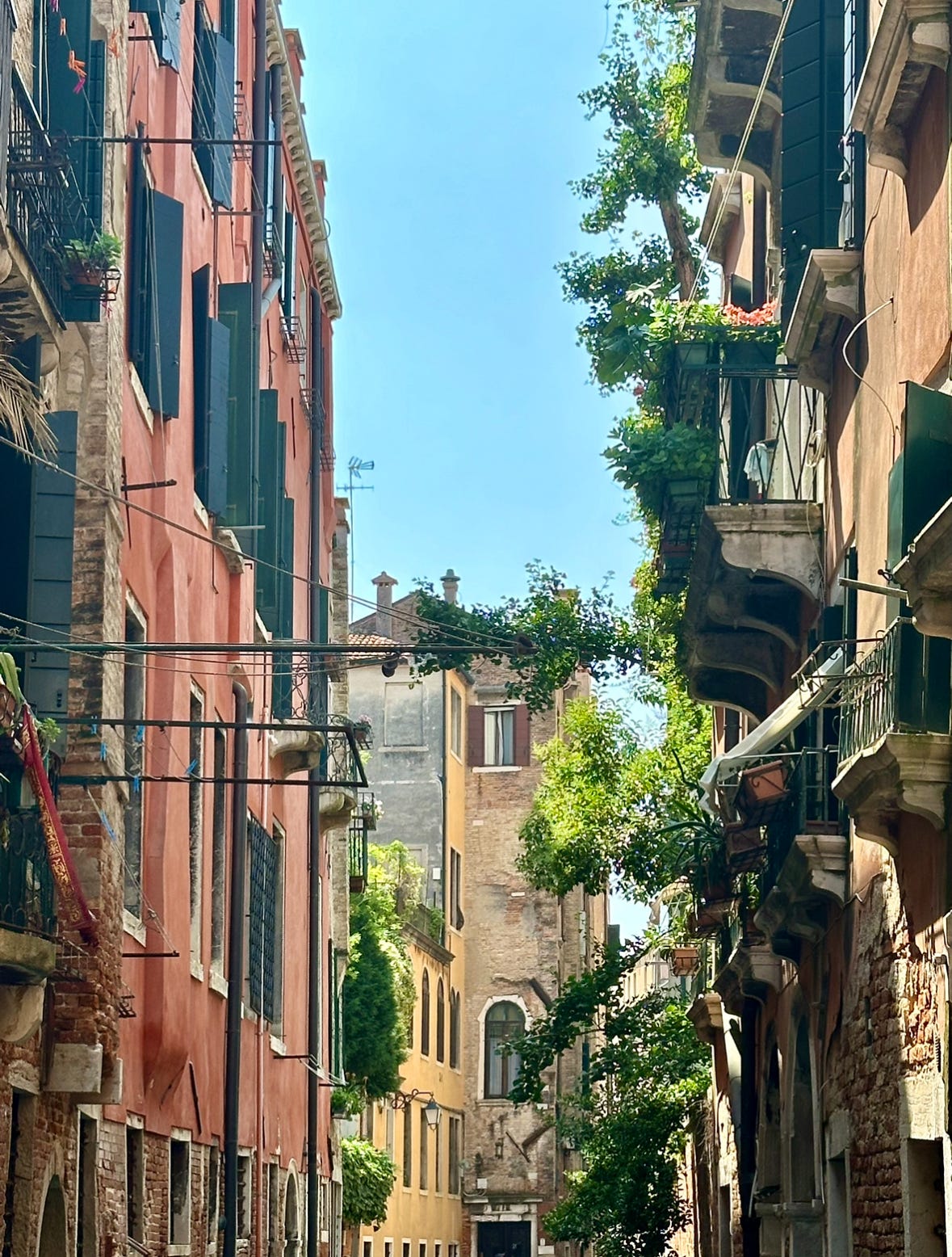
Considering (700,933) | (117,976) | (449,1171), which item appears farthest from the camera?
(449,1171)

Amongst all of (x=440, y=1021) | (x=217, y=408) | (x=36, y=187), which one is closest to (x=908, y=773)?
(x=36, y=187)

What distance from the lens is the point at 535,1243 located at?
47.7 m

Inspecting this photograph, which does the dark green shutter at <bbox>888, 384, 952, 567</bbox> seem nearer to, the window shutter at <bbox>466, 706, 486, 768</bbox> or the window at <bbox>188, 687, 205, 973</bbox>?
the window at <bbox>188, 687, 205, 973</bbox>

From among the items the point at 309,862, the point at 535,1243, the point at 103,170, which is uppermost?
the point at 103,170

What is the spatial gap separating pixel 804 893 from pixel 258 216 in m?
9.52

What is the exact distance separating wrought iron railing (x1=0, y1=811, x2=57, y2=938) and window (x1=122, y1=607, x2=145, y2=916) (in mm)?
3394

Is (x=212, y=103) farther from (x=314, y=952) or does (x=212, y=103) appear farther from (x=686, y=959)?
(x=686, y=959)

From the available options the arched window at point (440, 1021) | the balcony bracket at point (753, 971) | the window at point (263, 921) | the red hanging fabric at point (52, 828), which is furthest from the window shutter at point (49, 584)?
the arched window at point (440, 1021)

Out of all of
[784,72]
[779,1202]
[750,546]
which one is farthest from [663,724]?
[784,72]

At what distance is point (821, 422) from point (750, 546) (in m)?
0.88

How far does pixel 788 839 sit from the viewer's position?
13258 millimetres

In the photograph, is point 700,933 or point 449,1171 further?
point 449,1171

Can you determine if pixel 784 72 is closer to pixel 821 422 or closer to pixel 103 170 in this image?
pixel 821 422

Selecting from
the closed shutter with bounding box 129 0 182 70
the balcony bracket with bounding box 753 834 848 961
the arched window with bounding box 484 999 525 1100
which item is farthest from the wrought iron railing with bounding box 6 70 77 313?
the arched window with bounding box 484 999 525 1100
